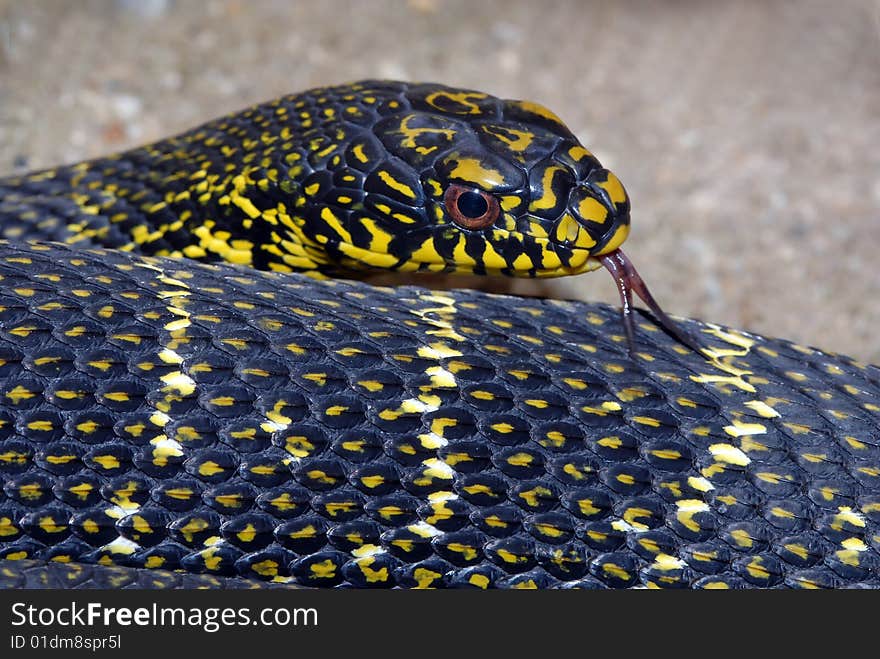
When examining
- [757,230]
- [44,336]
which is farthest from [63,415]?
[757,230]

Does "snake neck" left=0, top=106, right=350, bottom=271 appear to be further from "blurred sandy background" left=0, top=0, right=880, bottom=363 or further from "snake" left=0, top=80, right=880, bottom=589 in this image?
"blurred sandy background" left=0, top=0, right=880, bottom=363

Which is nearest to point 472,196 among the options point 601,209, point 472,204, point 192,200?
point 472,204

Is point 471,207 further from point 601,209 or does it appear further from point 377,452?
point 377,452

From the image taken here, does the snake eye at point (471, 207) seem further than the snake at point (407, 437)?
Yes

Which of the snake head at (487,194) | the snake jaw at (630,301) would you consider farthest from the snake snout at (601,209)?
the snake jaw at (630,301)

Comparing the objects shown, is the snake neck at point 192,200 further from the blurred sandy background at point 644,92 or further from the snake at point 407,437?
the blurred sandy background at point 644,92

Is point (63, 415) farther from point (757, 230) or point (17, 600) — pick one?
point (757, 230)
